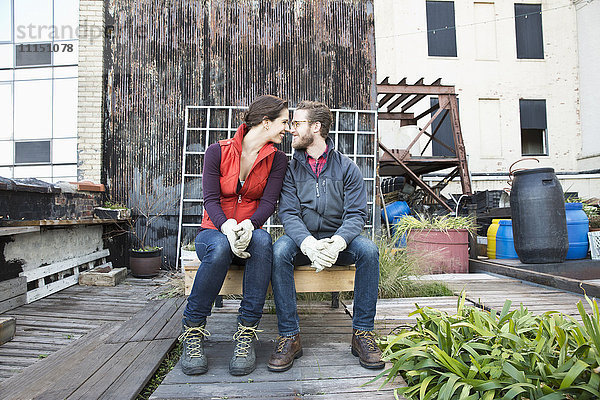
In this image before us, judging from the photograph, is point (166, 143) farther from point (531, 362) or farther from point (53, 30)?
point (531, 362)

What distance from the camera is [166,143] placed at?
5.45 metres

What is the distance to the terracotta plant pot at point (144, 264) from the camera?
4.75m

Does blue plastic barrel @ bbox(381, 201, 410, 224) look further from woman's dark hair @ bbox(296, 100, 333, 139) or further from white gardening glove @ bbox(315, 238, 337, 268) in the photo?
white gardening glove @ bbox(315, 238, 337, 268)

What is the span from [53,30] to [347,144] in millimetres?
5034

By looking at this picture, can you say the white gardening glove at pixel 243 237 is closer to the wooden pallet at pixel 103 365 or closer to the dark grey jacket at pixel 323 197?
the dark grey jacket at pixel 323 197

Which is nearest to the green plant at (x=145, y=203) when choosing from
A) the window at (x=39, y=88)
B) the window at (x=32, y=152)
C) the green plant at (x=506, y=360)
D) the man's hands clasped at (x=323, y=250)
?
the window at (x=39, y=88)

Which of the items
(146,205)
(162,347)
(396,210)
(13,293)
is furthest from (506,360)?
(396,210)

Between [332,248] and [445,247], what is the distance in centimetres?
308

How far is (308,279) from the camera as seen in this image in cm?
213

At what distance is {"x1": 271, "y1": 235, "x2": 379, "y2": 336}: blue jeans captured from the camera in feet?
6.50

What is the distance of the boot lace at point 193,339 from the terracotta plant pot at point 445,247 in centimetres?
322

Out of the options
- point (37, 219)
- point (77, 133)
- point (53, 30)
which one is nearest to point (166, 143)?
point (77, 133)

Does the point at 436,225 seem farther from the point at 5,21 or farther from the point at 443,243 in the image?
the point at 5,21

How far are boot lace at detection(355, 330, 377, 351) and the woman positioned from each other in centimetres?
55
